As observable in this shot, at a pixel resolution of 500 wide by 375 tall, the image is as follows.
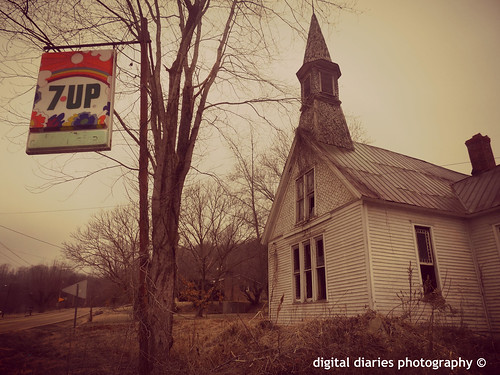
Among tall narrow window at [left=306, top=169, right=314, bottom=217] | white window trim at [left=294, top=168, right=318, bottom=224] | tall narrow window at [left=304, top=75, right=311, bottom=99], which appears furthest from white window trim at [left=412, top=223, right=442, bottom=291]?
tall narrow window at [left=304, top=75, right=311, bottom=99]

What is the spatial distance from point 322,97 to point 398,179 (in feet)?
17.7

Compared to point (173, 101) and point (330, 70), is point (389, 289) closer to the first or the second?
point (173, 101)

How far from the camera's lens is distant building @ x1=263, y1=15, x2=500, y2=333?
9914mm

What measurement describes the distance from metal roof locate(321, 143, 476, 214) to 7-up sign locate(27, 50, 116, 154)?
7734mm

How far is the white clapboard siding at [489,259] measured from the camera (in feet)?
34.4

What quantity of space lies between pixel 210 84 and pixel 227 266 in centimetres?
2848

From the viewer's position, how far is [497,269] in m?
10.7

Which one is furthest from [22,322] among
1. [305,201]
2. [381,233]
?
[381,233]

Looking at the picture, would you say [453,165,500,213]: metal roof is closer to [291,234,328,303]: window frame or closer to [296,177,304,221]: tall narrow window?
[291,234,328,303]: window frame

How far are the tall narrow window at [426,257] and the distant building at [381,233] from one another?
0.04 metres

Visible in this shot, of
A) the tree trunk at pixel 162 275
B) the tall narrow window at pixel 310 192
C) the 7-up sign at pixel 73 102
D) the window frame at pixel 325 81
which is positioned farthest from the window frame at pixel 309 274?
the 7-up sign at pixel 73 102

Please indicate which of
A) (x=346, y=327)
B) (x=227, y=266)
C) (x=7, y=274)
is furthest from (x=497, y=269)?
(x=227, y=266)

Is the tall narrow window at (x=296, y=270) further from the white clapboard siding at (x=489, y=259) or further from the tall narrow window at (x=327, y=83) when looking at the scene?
the tall narrow window at (x=327, y=83)

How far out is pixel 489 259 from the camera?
10945 mm
